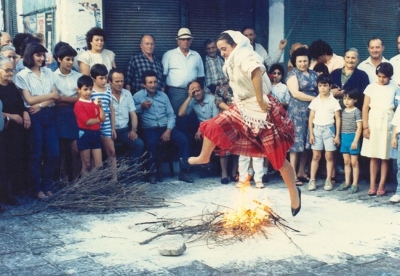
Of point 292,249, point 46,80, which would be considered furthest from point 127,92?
point 292,249

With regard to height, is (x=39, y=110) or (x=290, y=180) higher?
(x=39, y=110)

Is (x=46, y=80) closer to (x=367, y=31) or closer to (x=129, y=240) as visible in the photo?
(x=129, y=240)

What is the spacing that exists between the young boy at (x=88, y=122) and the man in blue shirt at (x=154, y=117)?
3.47 feet

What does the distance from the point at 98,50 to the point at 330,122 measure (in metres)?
3.50

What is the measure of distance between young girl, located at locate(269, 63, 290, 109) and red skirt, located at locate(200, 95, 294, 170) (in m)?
2.77

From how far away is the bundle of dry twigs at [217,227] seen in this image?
585 centimetres

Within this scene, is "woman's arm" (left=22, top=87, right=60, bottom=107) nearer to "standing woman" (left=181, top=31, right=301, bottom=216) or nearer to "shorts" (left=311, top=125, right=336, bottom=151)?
"standing woman" (left=181, top=31, right=301, bottom=216)

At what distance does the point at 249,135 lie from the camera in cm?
638

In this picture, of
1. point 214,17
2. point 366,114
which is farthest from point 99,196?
point 214,17

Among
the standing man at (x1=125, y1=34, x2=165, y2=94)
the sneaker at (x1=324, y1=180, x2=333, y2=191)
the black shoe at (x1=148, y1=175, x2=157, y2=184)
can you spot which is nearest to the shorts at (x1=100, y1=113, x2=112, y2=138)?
the black shoe at (x1=148, y1=175, x2=157, y2=184)

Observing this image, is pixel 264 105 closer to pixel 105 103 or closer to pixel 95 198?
pixel 95 198

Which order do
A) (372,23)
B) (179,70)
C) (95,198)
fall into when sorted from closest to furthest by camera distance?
(95,198), (179,70), (372,23)

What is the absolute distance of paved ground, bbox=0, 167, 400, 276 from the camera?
5039 mm

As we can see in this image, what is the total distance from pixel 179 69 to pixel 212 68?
1.85 ft
